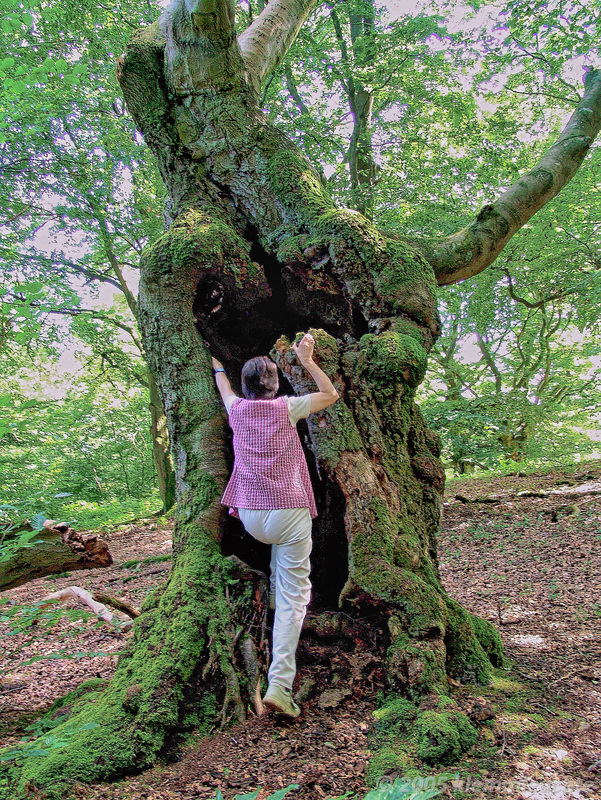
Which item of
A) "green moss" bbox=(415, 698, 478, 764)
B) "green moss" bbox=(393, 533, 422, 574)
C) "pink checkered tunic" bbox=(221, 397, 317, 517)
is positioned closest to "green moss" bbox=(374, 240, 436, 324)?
"pink checkered tunic" bbox=(221, 397, 317, 517)

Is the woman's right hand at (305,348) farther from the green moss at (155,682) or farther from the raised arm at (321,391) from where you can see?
the green moss at (155,682)

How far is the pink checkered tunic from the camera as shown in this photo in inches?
109

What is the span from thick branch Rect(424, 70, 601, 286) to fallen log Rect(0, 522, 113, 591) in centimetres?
420

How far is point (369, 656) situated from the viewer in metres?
2.75

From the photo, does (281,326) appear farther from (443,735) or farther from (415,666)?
(443,735)

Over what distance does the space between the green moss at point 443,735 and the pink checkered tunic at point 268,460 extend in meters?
1.13

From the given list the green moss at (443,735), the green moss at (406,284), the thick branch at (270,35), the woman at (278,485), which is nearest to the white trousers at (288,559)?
the woman at (278,485)

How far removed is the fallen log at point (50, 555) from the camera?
3922mm

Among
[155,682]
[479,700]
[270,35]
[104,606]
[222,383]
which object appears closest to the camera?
[155,682]

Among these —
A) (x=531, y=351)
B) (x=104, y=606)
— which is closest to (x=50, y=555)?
(x=104, y=606)

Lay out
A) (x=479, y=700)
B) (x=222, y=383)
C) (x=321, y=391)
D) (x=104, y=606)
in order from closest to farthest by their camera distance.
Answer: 1. (x=479, y=700)
2. (x=321, y=391)
3. (x=222, y=383)
4. (x=104, y=606)

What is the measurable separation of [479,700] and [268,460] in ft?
5.44

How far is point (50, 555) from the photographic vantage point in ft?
14.1

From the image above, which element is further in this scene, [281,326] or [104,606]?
[104,606]
